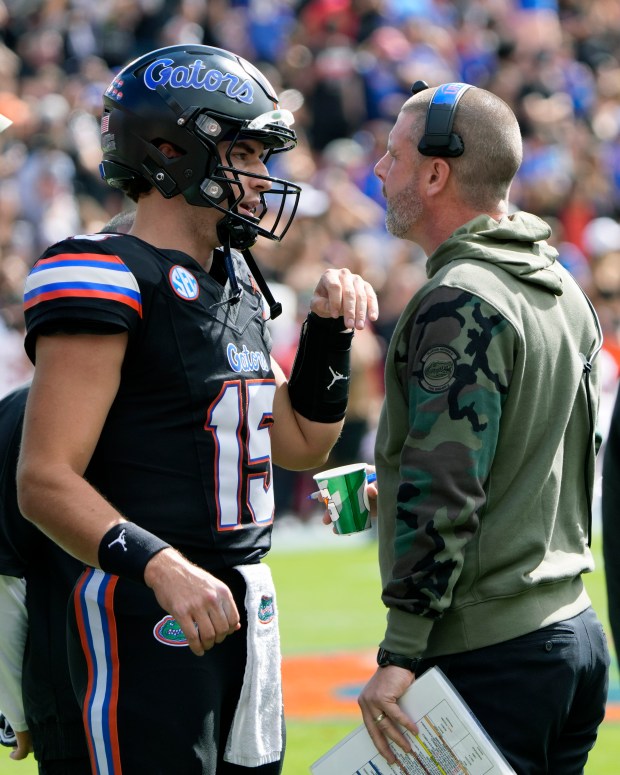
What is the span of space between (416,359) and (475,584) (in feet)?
1.69

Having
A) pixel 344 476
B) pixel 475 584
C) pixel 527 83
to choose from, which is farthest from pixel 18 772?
pixel 527 83

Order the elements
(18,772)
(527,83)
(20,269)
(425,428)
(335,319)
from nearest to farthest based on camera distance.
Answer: (425,428) < (335,319) < (18,772) < (20,269) < (527,83)

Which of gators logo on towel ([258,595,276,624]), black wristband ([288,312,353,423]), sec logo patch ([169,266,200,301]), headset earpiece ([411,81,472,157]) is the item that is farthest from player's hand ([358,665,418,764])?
headset earpiece ([411,81,472,157])

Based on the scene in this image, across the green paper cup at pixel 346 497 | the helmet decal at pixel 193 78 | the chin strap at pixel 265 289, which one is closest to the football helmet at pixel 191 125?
the helmet decal at pixel 193 78

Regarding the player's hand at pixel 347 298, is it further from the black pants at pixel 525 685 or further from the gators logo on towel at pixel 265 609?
the black pants at pixel 525 685

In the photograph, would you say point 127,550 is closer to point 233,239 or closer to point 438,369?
point 438,369

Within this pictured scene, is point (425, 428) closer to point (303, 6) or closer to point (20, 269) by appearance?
point (20, 269)

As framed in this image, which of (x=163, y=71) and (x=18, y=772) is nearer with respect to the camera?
(x=163, y=71)

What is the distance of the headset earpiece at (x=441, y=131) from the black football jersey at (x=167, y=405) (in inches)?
26.2

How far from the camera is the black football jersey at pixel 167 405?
281 cm

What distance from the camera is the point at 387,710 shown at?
2826mm

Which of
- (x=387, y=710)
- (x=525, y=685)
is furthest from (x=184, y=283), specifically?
(x=525, y=685)

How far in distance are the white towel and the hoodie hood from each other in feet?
2.81

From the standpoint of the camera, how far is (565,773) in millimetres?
3031
